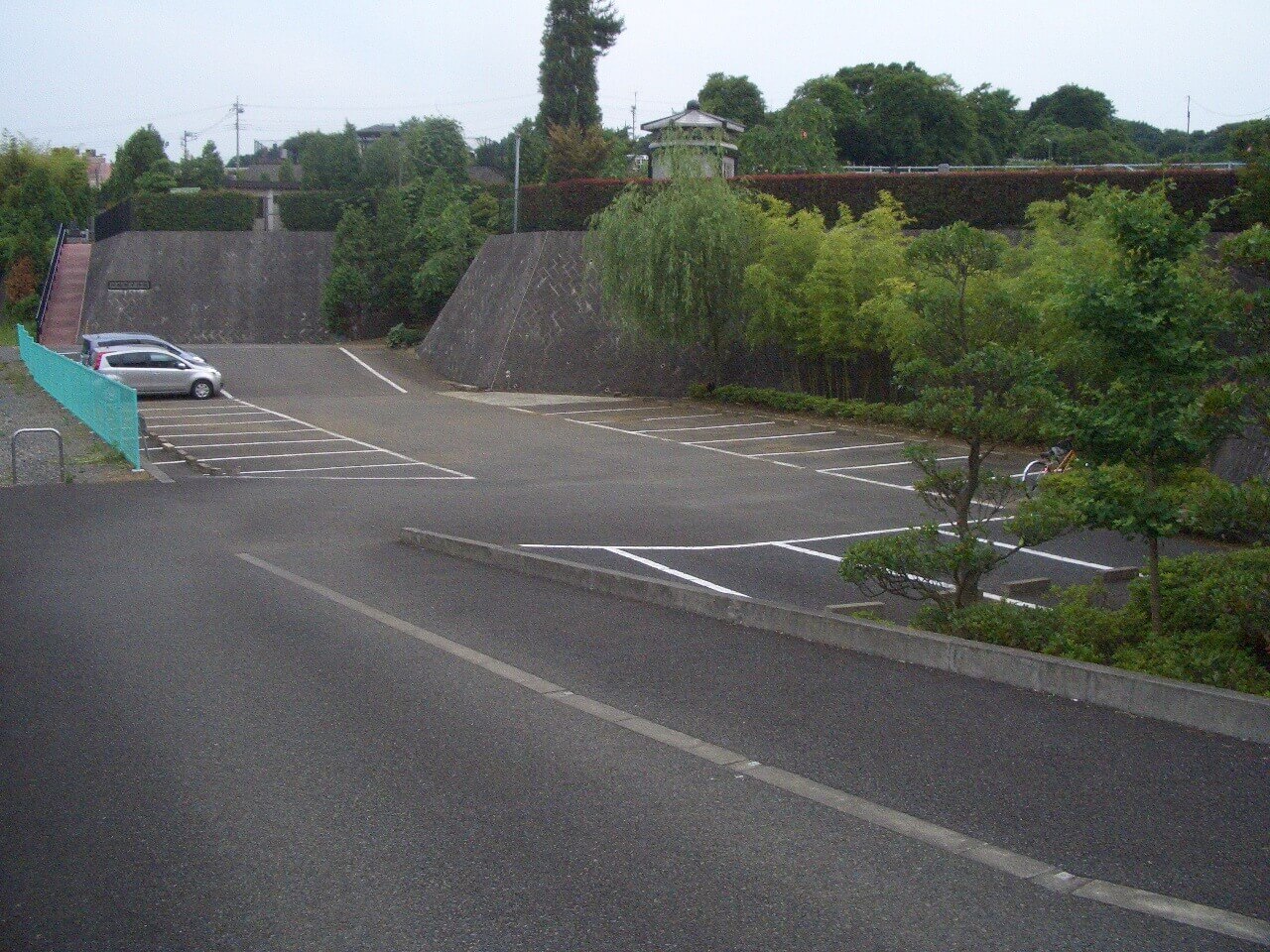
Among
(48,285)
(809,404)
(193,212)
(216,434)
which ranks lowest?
(216,434)

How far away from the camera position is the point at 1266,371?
731 cm

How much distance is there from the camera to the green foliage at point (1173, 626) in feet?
23.1

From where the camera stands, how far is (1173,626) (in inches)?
320

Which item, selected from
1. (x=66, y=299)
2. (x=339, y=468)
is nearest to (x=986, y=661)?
(x=339, y=468)

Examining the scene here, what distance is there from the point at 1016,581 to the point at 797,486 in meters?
8.03

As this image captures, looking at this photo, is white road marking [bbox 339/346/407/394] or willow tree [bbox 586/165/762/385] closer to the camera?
willow tree [bbox 586/165/762/385]

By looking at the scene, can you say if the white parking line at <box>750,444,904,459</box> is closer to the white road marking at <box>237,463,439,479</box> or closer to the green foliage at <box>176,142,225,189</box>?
the white road marking at <box>237,463,439,479</box>

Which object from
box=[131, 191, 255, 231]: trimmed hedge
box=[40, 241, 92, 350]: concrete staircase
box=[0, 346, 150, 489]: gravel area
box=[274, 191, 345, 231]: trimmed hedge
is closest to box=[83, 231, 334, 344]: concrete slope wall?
box=[40, 241, 92, 350]: concrete staircase

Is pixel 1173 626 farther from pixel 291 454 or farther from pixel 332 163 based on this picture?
pixel 332 163

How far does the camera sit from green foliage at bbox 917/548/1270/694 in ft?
23.1

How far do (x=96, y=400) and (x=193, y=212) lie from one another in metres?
34.7

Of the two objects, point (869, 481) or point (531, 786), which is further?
point (869, 481)

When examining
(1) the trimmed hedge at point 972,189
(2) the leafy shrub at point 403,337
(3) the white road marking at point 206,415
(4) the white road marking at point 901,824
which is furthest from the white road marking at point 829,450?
(2) the leafy shrub at point 403,337

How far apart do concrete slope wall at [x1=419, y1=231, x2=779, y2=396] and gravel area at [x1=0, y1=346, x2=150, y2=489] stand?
12.3 m
